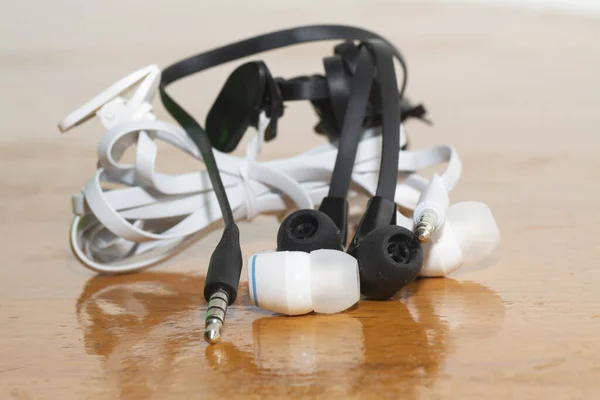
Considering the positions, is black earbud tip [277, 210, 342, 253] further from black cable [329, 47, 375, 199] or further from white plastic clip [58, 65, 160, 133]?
white plastic clip [58, 65, 160, 133]

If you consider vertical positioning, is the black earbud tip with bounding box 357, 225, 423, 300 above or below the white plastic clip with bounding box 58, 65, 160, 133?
below

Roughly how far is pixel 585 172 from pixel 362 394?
576mm

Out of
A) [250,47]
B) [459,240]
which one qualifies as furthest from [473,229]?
[250,47]

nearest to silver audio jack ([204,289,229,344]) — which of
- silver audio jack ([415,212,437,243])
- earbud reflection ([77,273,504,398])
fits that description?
earbud reflection ([77,273,504,398])

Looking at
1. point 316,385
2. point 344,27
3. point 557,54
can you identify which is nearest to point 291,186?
point 344,27

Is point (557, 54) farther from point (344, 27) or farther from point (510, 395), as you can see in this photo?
point (510, 395)

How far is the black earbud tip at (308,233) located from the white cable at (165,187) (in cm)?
8

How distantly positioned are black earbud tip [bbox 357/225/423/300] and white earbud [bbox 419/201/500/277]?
2.0 inches

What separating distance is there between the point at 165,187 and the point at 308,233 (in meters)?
0.13

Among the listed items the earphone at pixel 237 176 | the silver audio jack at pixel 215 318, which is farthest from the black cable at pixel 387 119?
the silver audio jack at pixel 215 318

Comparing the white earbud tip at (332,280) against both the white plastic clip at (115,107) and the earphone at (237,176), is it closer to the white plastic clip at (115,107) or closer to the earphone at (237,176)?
the earphone at (237,176)

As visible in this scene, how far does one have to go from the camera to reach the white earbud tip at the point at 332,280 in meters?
0.45

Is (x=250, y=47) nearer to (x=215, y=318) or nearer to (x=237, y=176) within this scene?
(x=237, y=176)

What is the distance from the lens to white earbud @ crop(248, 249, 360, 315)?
445mm
